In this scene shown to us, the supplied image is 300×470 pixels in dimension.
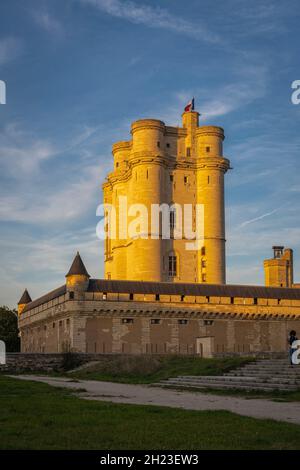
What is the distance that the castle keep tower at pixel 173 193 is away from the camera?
69.1 meters

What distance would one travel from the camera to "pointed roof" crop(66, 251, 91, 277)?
5522 cm

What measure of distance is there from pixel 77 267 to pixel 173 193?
20.3 metres

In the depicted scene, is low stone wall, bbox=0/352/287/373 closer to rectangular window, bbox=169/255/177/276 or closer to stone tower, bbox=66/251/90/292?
stone tower, bbox=66/251/90/292

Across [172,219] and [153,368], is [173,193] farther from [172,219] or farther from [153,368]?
[153,368]

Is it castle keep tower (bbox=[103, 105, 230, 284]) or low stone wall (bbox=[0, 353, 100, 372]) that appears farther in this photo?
castle keep tower (bbox=[103, 105, 230, 284])

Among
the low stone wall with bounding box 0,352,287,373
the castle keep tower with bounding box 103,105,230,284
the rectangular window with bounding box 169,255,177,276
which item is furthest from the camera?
the rectangular window with bounding box 169,255,177,276

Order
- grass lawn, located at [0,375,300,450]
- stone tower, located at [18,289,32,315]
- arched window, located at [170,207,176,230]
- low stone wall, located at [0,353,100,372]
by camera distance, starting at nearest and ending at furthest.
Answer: grass lawn, located at [0,375,300,450]
low stone wall, located at [0,353,100,372]
arched window, located at [170,207,176,230]
stone tower, located at [18,289,32,315]

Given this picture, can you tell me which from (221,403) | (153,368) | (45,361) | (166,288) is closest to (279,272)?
(166,288)

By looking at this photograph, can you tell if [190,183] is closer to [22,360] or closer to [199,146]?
[199,146]

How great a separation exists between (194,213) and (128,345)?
2266cm

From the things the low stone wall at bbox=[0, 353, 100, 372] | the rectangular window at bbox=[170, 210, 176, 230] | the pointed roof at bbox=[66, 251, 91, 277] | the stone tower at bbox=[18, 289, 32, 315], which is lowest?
the low stone wall at bbox=[0, 353, 100, 372]

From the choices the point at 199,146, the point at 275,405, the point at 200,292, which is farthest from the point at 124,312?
the point at 275,405

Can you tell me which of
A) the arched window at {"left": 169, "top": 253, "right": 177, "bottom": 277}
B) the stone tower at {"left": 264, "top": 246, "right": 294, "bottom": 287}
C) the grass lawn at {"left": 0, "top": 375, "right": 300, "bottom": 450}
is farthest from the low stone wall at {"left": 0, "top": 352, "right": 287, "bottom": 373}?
the stone tower at {"left": 264, "top": 246, "right": 294, "bottom": 287}

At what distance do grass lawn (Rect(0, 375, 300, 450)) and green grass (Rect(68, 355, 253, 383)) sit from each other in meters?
13.9
